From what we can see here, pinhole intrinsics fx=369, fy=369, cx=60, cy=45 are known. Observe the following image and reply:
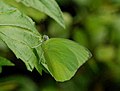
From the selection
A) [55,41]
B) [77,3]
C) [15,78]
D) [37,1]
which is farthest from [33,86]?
[37,1]

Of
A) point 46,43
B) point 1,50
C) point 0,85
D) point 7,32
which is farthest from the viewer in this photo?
point 1,50

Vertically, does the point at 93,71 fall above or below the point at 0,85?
below

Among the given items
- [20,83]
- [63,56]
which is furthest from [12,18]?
[20,83]

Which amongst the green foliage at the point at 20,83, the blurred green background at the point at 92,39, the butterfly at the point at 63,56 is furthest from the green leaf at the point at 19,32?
the blurred green background at the point at 92,39

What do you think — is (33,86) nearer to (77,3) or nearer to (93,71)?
(93,71)

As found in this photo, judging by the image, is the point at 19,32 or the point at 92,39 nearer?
the point at 19,32

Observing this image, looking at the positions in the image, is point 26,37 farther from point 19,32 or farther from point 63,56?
point 63,56

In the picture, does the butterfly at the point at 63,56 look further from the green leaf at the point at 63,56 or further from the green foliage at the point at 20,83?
the green foliage at the point at 20,83
